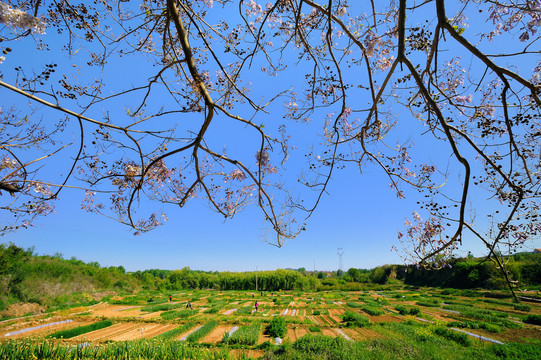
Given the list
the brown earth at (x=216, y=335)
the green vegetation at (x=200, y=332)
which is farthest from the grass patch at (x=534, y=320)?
the green vegetation at (x=200, y=332)

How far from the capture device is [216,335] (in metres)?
15.3

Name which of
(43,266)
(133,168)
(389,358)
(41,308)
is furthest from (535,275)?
(43,266)

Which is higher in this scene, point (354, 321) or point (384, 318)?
point (354, 321)

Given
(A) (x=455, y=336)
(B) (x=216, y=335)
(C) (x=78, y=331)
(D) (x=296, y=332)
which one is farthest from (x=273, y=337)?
(C) (x=78, y=331)

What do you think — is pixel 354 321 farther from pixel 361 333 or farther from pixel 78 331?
pixel 78 331

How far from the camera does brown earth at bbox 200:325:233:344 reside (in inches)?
543

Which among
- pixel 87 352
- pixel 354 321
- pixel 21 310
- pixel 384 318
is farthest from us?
pixel 21 310

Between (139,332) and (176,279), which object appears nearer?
(139,332)

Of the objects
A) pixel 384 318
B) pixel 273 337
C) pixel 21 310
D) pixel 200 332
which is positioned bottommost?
pixel 384 318

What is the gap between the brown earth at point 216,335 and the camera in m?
13.8

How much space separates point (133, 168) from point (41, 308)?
96.6 feet

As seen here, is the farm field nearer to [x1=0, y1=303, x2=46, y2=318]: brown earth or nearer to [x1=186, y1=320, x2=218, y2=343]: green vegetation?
[x1=186, y1=320, x2=218, y2=343]: green vegetation

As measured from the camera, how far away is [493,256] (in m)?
1.78

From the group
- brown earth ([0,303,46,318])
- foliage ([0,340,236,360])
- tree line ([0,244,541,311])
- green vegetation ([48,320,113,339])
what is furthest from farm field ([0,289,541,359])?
tree line ([0,244,541,311])
